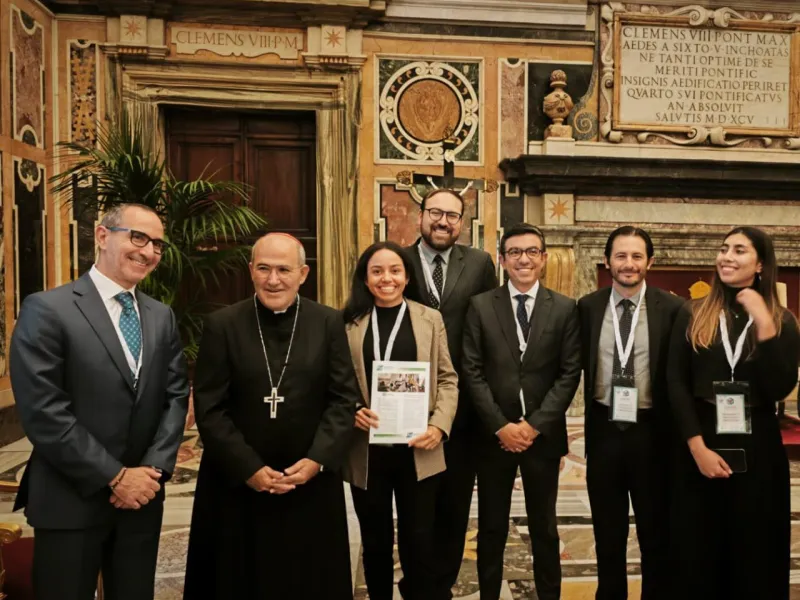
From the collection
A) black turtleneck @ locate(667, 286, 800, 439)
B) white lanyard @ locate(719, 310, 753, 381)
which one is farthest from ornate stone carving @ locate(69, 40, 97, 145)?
white lanyard @ locate(719, 310, 753, 381)

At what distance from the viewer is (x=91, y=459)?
197 centimetres

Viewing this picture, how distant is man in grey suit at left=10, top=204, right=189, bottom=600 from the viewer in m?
1.97

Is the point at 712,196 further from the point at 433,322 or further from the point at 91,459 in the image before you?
the point at 91,459

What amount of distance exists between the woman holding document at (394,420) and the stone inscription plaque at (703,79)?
5.24 m

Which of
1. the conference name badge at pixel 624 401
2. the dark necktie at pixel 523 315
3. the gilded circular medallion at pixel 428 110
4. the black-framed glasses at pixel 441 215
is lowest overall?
the conference name badge at pixel 624 401

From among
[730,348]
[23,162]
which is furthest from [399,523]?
[23,162]

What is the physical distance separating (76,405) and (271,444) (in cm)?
65

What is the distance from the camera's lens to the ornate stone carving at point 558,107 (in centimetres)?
662

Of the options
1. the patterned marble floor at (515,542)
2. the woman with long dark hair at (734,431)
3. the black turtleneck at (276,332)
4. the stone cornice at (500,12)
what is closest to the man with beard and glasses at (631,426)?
the woman with long dark hair at (734,431)

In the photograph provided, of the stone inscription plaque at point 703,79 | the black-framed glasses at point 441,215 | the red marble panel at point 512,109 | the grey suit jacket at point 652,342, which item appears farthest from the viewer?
the stone inscription plaque at point 703,79

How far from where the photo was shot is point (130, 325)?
217cm

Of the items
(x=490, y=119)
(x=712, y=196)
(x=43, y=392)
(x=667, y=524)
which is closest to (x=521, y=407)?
(x=667, y=524)

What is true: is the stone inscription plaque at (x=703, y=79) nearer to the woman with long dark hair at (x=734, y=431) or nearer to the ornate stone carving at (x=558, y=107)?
the ornate stone carving at (x=558, y=107)

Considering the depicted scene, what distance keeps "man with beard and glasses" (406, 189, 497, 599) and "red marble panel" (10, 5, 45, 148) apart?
4605mm
